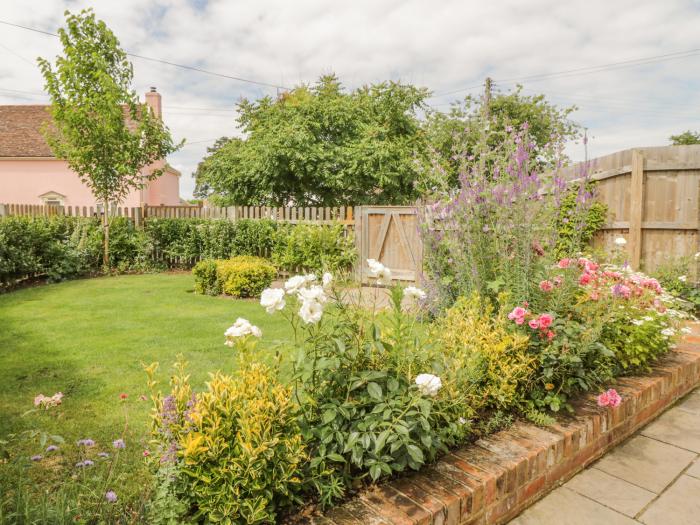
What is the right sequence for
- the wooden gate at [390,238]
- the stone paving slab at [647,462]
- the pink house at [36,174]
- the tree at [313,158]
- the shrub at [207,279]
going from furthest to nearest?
the pink house at [36,174] → the tree at [313,158] → the shrub at [207,279] → the wooden gate at [390,238] → the stone paving slab at [647,462]

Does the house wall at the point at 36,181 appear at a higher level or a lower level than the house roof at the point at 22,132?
lower

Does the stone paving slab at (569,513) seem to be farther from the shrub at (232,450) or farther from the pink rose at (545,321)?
the shrub at (232,450)

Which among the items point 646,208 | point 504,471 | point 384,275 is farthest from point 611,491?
point 646,208

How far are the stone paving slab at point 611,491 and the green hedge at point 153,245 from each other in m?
5.79

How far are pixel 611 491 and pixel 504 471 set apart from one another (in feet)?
2.48

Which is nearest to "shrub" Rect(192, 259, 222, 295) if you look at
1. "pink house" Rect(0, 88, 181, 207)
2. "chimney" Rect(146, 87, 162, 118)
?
"pink house" Rect(0, 88, 181, 207)

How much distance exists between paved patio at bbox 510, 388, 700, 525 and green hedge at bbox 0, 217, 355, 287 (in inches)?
222

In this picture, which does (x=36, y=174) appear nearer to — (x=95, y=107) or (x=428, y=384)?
(x=95, y=107)

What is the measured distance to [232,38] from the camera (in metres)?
10.1

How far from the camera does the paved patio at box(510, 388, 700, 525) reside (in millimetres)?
2131

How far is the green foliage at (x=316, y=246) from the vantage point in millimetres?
8805

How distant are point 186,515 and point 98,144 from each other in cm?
1069

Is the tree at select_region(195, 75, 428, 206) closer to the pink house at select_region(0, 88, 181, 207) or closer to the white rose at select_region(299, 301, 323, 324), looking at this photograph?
the pink house at select_region(0, 88, 181, 207)

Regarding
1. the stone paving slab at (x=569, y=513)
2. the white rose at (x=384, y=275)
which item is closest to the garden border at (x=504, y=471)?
the stone paving slab at (x=569, y=513)
